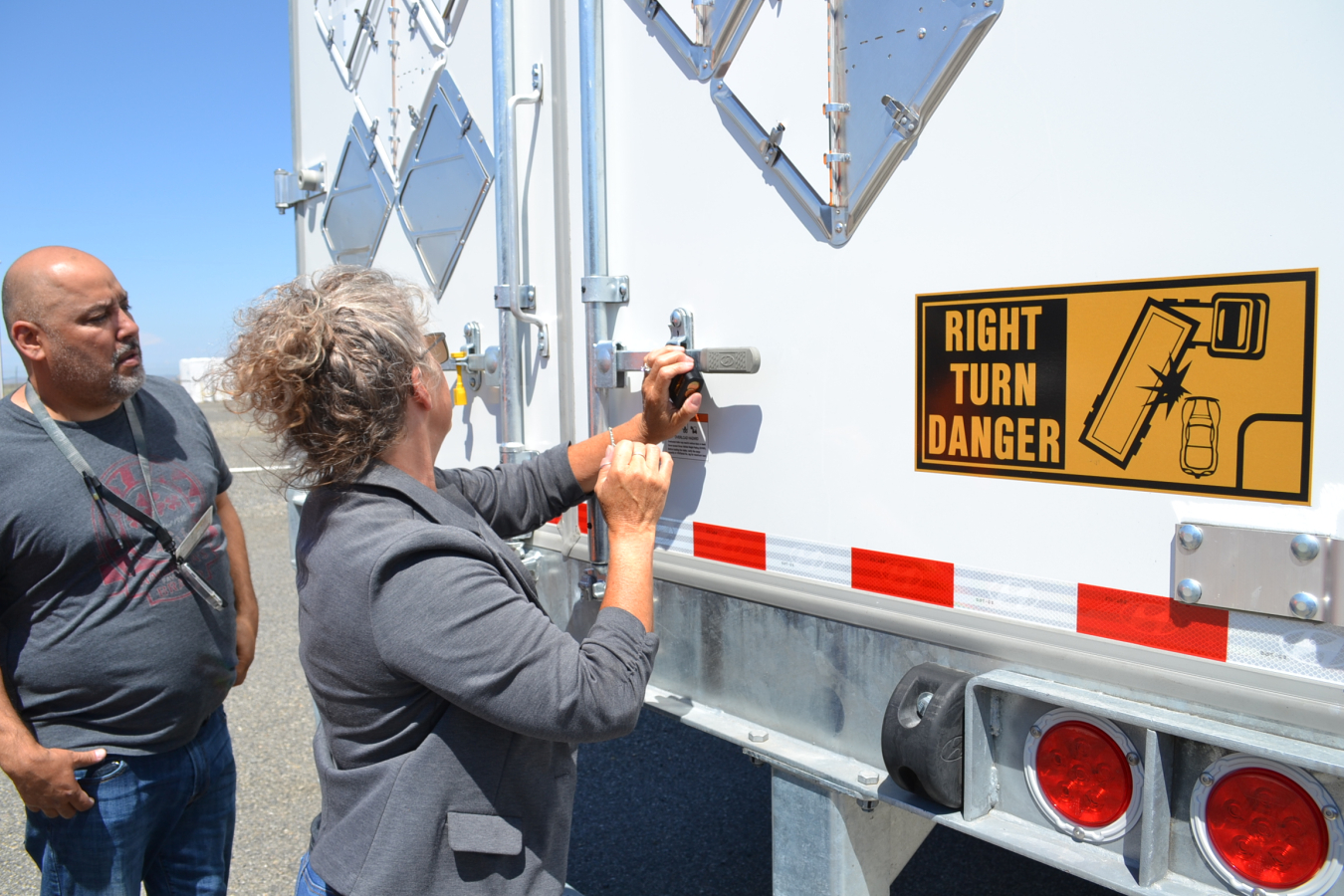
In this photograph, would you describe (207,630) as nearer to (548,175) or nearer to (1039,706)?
(548,175)

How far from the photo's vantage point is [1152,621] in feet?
4.04

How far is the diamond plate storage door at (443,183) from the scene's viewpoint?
7.57 feet

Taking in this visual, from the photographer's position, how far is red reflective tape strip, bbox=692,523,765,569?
171 cm

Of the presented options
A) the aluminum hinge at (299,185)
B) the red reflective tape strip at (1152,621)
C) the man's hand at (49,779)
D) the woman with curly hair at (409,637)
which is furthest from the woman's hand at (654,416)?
the aluminum hinge at (299,185)

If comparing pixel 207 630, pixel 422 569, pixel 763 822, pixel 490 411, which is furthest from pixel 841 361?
pixel 763 822

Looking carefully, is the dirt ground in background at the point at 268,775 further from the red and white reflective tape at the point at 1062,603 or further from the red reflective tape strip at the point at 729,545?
the red and white reflective tape at the point at 1062,603

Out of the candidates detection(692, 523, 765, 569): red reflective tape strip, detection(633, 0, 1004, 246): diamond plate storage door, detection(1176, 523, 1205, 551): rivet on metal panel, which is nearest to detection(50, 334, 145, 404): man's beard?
detection(692, 523, 765, 569): red reflective tape strip

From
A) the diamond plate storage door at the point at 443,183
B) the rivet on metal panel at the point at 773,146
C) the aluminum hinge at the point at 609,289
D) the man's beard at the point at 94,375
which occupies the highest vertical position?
the diamond plate storage door at the point at 443,183

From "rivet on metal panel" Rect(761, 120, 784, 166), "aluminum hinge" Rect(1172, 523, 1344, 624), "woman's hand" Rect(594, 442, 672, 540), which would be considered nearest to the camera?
"aluminum hinge" Rect(1172, 523, 1344, 624)

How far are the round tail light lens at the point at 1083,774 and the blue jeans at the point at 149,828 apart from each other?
1.71 m

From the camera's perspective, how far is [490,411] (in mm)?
2363

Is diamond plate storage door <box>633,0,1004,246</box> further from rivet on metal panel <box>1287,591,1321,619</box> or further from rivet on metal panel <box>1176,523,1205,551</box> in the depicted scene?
rivet on metal panel <box>1287,591,1321,619</box>

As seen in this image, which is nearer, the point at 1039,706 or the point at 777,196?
the point at 1039,706

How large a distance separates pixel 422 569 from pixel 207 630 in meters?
1.09
